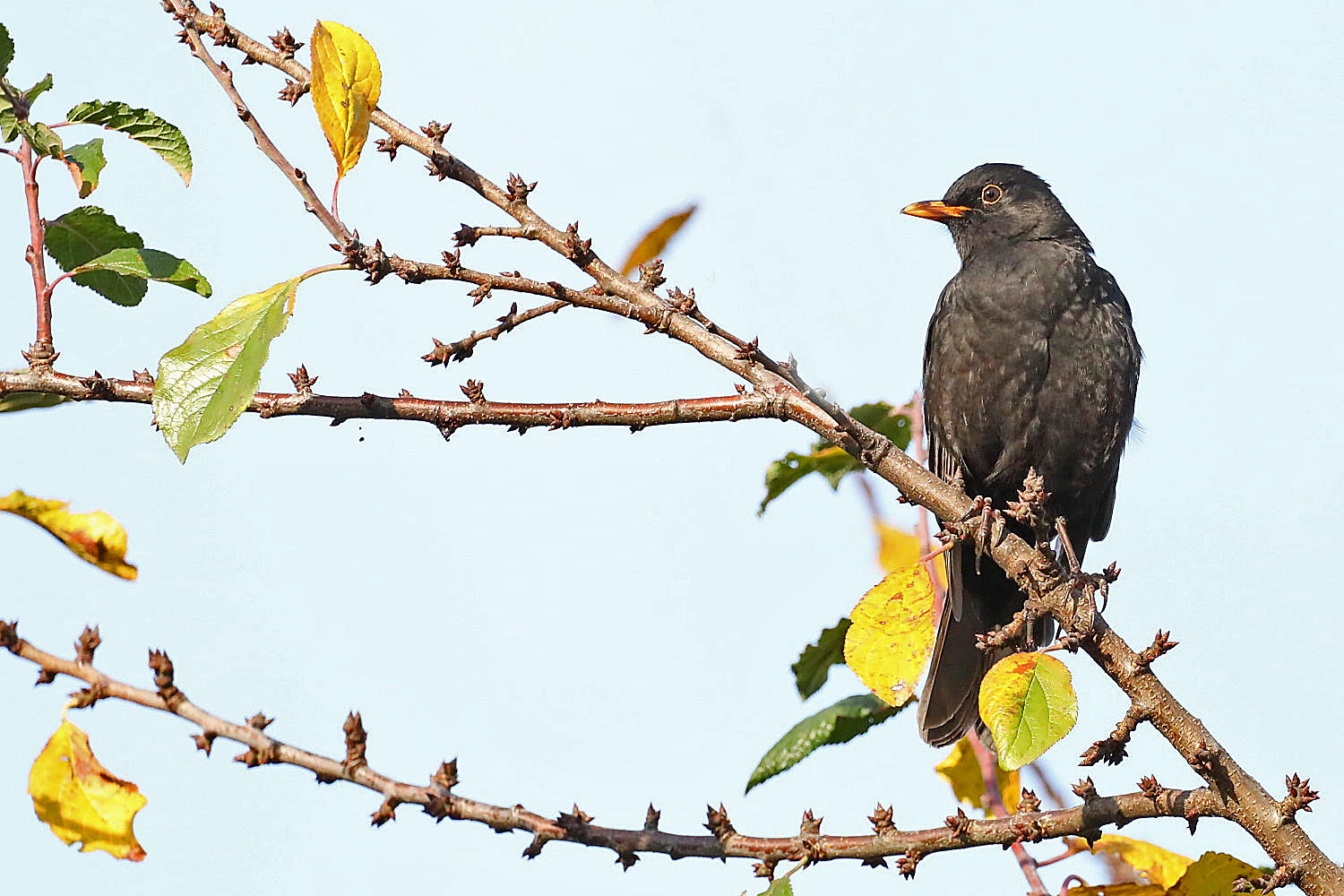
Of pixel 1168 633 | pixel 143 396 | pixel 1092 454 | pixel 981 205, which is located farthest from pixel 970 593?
pixel 143 396

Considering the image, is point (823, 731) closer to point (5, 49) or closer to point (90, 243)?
point (90, 243)

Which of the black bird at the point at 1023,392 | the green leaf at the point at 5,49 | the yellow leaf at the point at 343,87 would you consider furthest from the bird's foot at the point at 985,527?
the green leaf at the point at 5,49

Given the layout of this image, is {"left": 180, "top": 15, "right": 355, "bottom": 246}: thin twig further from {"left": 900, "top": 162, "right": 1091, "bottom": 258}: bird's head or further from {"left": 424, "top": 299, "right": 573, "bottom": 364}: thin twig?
{"left": 900, "top": 162, "right": 1091, "bottom": 258}: bird's head

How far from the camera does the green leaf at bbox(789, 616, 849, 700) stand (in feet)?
12.6

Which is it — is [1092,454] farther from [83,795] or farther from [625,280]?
[83,795]

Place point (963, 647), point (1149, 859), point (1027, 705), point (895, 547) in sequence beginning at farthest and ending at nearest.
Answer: point (963, 647)
point (895, 547)
point (1149, 859)
point (1027, 705)

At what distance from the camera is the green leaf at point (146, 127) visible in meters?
3.04

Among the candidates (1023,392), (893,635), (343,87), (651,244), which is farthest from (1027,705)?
(1023,392)

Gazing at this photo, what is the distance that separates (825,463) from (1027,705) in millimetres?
1461

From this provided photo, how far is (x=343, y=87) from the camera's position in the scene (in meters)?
2.57

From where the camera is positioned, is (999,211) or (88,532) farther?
(999,211)

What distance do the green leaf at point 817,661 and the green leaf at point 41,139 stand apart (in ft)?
7.48

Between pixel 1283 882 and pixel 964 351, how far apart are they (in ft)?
11.1

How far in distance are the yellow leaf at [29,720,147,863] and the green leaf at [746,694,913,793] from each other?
1.68 metres
